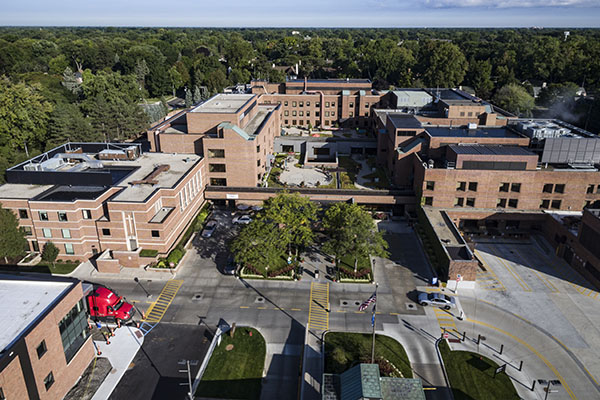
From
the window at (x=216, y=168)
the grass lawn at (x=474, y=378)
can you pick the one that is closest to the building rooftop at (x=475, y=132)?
the window at (x=216, y=168)

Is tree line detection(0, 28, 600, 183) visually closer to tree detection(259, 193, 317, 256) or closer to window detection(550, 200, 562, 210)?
tree detection(259, 193, 317, 256)

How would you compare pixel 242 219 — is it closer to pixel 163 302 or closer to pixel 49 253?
pixel 163 302

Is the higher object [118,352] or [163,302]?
[163,302]

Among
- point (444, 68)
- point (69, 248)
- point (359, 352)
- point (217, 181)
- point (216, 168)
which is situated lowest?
point (359, 352)

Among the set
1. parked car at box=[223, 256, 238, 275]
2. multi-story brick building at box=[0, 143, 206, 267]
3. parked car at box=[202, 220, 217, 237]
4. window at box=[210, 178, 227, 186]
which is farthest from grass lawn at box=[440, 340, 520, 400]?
window at box=[210, 178, 227, 186]

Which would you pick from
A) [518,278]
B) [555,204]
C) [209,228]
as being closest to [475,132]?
[555,204]

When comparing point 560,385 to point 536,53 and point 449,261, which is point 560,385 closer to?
point 449,261
